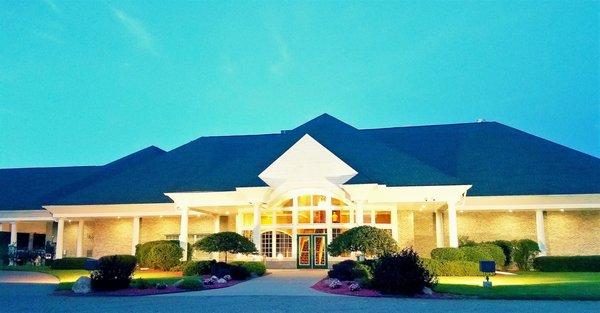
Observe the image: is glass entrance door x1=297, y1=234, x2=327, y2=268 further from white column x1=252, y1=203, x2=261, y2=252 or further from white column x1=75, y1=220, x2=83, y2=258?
white column x1=75, y1=220, x2=83, y2=258

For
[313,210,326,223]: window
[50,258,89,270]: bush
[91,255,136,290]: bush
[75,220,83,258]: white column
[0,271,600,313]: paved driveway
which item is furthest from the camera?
[75,220,83,258]: white column

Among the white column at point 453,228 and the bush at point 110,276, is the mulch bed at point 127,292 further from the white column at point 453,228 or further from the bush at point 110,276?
the white column at point 453,228

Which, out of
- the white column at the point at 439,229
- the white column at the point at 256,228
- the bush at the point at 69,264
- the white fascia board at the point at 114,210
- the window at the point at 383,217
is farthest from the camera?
the white fascia board at the point at 114,210

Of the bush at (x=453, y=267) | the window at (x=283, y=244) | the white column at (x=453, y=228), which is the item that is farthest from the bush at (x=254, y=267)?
the white column at (x=453, y=228)

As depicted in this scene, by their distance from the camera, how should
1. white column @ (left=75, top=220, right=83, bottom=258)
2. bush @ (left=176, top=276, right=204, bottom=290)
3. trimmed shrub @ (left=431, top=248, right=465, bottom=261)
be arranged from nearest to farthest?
bush @ (left=176, top=276, right=204, bottom=290) → trimmed shrub @ (left=431, top=248, right=465, bottom=261) → white column @ (left=75, top=220, right=83, bottom=258)

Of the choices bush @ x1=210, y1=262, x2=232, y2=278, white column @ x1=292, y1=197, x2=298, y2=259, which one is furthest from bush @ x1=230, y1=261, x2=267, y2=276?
white column @ x1=292, y1=197, x2=298, y2=259

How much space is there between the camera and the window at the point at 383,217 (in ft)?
101

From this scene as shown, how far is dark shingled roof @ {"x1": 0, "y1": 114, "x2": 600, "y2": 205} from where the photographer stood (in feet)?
95.5

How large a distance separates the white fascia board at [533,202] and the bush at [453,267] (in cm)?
638

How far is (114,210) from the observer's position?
1280 inches

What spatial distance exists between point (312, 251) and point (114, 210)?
12795 millimetres

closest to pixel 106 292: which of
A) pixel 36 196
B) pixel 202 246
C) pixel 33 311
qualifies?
pixel 33 311

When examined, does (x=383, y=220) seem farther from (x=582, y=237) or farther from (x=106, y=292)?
(x=106, y=292)

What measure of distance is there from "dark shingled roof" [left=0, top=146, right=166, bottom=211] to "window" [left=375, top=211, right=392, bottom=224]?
19330mm
